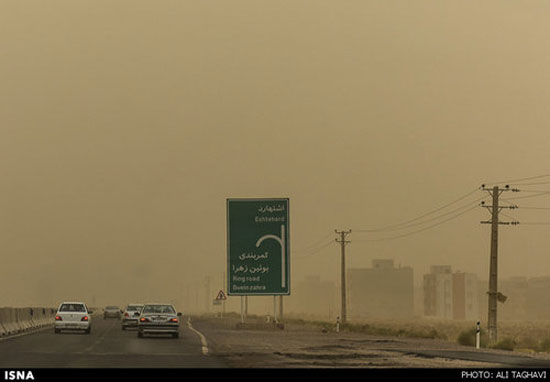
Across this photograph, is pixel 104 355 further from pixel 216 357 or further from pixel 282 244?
pixel 282 244

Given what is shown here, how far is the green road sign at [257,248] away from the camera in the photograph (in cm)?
6153

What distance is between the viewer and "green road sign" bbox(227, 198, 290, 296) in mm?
61531

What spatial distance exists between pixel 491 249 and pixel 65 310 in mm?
23418

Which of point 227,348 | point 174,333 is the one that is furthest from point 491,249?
point 227,348


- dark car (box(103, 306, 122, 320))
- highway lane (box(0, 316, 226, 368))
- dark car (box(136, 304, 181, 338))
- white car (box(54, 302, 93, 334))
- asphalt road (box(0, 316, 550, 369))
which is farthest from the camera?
dark car (box(103, 306, 122, 320))

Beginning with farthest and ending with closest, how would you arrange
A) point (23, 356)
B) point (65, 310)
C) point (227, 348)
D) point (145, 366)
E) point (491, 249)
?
1. point (491, 249)
2. point (65, 310)
3. point (227, 348)
4. point (23, 356)
5. point (145, 366)

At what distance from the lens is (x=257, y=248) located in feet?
203

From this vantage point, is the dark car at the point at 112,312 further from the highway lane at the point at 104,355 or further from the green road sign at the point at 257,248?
the highway lane at the point at 104,355

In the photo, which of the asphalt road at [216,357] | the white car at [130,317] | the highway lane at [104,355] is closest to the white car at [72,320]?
the white car at [130,317]

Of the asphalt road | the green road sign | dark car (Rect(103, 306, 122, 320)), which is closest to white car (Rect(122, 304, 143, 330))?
the green road sign

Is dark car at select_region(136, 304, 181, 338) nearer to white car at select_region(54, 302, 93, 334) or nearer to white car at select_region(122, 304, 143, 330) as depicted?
white car at select_region(54, 302, 93, 334)

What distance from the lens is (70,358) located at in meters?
30.1

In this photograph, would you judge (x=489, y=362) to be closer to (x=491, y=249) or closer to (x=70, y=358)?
(x=70, y=358)

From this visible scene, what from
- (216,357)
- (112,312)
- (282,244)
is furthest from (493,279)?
(112,312)
